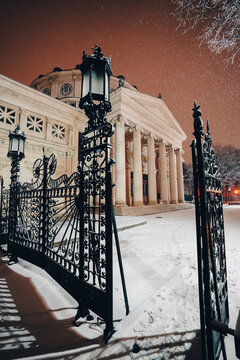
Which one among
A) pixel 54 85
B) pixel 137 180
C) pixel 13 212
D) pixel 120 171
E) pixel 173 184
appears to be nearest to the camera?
pixel 13 212

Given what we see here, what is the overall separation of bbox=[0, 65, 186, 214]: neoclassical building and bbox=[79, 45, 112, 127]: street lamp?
35.2 feet

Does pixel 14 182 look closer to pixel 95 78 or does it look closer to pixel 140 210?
pixel 95 78

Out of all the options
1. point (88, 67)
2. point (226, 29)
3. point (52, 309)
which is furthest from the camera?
point (226, 29)

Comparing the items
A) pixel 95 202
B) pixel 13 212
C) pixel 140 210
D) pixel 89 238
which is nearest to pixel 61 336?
pixel 89 238

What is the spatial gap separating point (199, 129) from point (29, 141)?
1317cm

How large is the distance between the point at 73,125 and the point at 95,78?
44.2 feet

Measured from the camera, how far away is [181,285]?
112 inches

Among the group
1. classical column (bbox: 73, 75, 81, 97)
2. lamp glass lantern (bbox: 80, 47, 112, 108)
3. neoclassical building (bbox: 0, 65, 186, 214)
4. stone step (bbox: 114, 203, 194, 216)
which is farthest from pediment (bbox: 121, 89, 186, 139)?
lamp glass lantern (bbox: 80, 47, 112, 108)

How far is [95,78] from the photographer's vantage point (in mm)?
2660

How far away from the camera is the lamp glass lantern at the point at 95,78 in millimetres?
2613

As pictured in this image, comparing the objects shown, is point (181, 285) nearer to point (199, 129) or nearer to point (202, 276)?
point (202, 276)

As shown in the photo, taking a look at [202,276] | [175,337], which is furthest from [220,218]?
[175,337]

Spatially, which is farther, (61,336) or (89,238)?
(89,238)

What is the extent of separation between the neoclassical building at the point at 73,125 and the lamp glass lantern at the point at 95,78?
35.2 feet
